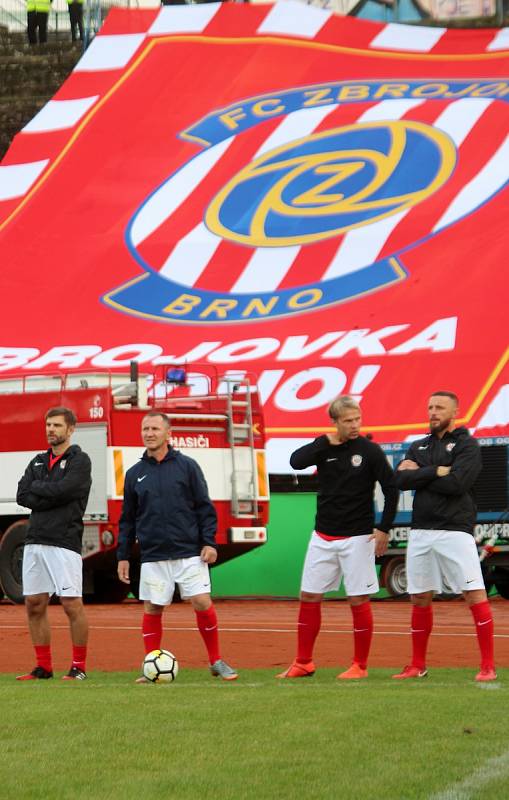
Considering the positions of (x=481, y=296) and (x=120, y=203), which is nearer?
(x=481, y=296)

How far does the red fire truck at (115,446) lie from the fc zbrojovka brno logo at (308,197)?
213 inches

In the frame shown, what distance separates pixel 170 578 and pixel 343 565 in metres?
1.21

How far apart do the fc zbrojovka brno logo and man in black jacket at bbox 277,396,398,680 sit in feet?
50.0

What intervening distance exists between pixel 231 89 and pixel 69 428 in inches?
879

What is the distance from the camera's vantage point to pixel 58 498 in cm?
1102

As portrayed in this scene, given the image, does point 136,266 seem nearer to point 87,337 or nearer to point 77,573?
point 87,337

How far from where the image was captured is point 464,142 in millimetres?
29625

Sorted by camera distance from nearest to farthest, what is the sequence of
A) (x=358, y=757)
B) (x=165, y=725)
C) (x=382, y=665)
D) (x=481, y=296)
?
(x=358, y=757) < (x=165, y=725) < (x=382, y=665) < (x=481, y=296)

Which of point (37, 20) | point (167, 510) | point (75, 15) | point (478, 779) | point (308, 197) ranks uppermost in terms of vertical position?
point (75, 15)

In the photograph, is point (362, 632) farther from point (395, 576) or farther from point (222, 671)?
point (395, 576)

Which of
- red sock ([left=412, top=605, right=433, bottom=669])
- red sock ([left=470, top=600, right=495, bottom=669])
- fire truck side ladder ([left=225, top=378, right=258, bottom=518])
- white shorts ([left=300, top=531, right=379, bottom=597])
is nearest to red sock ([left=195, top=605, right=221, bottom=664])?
white shorts ([left=300, top=531, right=379, bottom=597])

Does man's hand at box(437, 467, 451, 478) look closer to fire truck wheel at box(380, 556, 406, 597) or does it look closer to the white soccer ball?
the white soccer ball

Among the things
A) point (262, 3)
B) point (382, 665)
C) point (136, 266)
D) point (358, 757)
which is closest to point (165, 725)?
point (358, 757)

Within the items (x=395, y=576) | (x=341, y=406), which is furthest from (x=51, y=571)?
(x=395, y=576)
